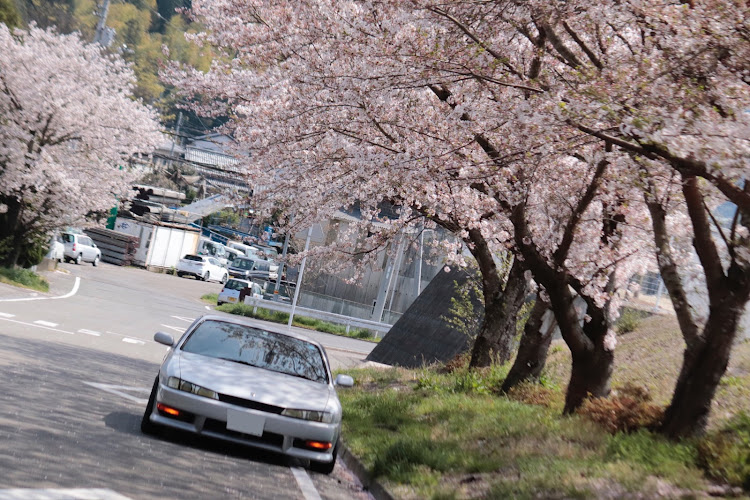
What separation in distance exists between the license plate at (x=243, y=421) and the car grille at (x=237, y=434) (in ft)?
0.20

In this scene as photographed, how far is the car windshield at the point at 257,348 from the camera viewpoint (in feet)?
30.0

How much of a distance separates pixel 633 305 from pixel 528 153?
13.6 m

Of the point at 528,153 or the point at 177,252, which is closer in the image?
the point at 528,153

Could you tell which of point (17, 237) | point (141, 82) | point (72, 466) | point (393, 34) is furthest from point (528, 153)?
point (141, 82)

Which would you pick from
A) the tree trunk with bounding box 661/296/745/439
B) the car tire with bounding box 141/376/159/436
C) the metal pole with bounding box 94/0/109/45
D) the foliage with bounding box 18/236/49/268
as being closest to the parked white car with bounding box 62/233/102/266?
the foliage with bounding box 18/236/49/268

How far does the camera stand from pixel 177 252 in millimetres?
60156

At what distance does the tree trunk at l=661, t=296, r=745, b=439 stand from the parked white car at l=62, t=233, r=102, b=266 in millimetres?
43948

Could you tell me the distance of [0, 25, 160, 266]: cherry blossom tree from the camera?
29.7 m

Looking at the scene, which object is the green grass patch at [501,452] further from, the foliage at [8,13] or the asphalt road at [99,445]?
the foliage at [8,13]

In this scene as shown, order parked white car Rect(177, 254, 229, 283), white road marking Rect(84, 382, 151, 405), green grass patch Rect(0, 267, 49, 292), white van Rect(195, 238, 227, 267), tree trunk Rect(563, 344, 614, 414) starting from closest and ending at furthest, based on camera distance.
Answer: white road marking Rect(84, 382, 151, 405) → tree trunk Rect(563, 344, 614, 414) → green grass patch Rect(0, 267, 49, 292) → parked white car Rect(177, 254, 229, 283) → white van Rect(195, 238, 227, 267)

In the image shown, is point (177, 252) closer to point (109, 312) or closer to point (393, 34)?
point (109, 312)

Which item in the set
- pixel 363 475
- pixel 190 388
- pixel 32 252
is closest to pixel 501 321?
pixel 363 475

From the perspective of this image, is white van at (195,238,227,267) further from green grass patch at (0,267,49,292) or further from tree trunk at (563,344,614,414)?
tree trunk at (563,344,614,414)

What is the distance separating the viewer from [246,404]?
807 centimetres
